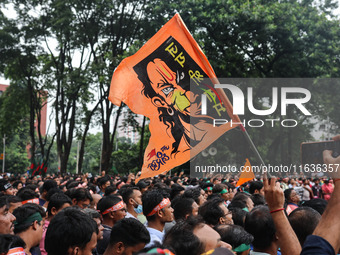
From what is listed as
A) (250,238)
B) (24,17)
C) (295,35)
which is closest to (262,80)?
(295,35)

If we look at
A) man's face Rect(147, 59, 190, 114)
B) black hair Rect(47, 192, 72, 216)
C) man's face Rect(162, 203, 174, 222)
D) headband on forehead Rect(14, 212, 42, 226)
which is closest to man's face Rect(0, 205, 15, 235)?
headband on forehead Rect(14, 212, 42, 226)

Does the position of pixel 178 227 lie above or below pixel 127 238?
above

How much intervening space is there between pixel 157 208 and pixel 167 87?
1.69m

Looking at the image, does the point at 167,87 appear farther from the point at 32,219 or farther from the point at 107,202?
the point at 32,219

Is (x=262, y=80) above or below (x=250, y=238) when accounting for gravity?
above

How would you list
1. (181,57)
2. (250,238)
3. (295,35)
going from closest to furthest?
(250,238), (181,57), (295,35)

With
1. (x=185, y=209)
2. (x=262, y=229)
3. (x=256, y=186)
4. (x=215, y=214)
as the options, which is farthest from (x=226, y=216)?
(x=256, y=186)

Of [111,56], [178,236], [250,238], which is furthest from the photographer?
[111,56]

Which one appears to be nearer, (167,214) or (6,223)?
(6,223)

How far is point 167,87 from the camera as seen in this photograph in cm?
578

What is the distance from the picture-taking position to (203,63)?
5512 millimetres

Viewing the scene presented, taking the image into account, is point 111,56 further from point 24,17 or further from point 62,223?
point 62,223

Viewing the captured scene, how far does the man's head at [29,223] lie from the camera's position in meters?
4.23

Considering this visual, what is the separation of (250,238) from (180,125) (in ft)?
7.33
